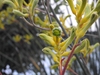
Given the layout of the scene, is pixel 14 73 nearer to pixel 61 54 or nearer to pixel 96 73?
pixel 96 73

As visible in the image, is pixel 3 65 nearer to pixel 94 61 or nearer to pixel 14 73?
pixel 14 73

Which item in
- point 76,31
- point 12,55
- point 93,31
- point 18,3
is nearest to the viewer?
point 76,31

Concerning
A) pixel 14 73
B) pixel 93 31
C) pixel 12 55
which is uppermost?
pixel 93 31

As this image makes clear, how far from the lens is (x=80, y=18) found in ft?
1.13

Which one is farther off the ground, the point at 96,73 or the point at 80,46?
the point at 80,46

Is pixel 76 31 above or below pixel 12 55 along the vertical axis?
above

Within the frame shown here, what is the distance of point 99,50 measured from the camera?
1179 mm

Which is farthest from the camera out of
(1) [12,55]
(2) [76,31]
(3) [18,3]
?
(1) [12,55]

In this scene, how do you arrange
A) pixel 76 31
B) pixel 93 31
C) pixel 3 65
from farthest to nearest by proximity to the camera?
pixel 3 65 < pixel 93 31 < pixel 76 31

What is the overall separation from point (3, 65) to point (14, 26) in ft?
1.00

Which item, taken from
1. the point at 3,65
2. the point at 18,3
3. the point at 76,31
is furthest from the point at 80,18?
the point at 3,65

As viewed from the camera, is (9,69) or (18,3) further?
(9,69)

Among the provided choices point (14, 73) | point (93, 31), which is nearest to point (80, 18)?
point (93, 31)

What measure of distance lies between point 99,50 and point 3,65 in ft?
2.84
